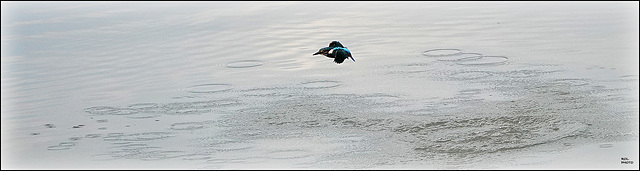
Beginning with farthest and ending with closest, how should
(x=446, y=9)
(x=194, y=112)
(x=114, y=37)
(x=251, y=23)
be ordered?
(x=446, y=9) → (x=251, y=23) → (x=114, y=37) → (x=194, y=112)

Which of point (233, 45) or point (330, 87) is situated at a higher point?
point (233, 45)

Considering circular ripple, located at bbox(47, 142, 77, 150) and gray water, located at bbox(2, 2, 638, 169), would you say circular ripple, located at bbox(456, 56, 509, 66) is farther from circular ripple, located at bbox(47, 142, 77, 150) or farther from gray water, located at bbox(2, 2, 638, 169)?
circular ripple, located at bbox(47, 142, 77, 150)

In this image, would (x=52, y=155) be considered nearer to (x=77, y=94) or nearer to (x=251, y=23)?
(x=77, y=94)

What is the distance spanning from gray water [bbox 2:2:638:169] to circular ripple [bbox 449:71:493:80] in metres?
0.03

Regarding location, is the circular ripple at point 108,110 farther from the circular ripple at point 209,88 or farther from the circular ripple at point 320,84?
the circular ripple at point 320,84

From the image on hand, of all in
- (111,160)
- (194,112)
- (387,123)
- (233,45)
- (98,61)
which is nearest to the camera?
(111,160)

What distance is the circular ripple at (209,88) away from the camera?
410 inches

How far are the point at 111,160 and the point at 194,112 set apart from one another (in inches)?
67.5

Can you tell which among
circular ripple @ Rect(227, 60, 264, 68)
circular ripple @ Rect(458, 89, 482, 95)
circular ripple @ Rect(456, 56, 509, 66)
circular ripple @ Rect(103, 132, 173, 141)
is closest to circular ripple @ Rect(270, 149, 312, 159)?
circular ripple @ Rect(103, 132, 173, 141)

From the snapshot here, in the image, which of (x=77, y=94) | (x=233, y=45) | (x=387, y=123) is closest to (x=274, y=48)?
(x=233, y=45)

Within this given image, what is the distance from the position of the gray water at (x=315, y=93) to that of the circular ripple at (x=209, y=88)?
0.9 inches

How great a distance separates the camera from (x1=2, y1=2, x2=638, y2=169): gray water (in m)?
8.09

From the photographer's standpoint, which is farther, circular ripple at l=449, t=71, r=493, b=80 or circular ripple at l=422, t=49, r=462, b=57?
circular ripple at l=422, t=49, r=462, b=57

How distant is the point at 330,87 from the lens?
412 inches
